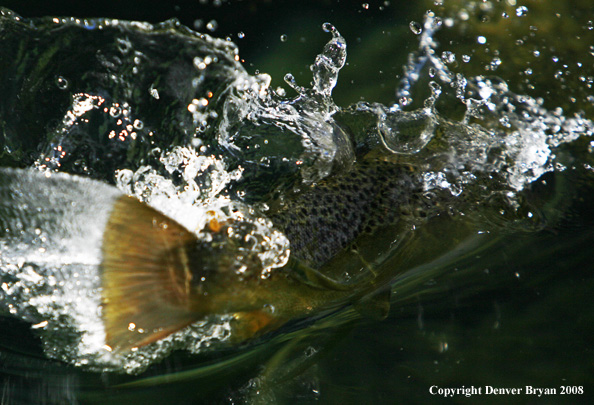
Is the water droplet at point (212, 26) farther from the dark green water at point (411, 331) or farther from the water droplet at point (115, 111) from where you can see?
the water droplet at point (115, 111)

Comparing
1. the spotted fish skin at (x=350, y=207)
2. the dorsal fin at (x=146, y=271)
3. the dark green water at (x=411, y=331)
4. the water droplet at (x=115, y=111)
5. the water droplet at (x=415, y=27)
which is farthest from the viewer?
the water droplet at (x=415, y=27)

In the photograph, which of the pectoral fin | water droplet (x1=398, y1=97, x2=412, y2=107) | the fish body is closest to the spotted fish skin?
the fish body

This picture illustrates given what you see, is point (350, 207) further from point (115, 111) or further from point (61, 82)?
point (61, 82)

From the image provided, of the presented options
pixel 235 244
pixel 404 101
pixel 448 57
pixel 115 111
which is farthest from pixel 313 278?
pixel 448 57

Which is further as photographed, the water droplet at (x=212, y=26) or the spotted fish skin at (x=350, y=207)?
the water droplet at (x=212, y=26)

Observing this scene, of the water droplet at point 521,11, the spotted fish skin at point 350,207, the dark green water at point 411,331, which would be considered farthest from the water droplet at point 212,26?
the water droplet at point 521,11

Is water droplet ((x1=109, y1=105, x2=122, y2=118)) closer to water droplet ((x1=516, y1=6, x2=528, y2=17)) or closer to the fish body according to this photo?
the fish body
